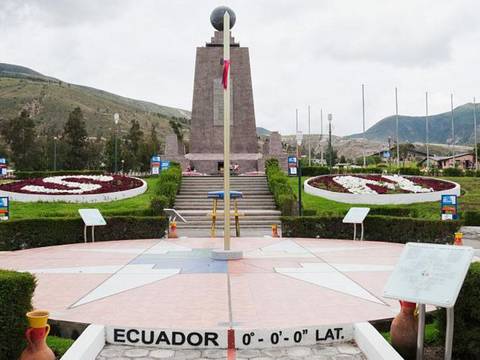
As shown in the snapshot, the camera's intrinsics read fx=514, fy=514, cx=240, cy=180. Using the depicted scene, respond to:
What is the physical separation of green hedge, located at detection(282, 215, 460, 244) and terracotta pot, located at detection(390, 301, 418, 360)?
959cm

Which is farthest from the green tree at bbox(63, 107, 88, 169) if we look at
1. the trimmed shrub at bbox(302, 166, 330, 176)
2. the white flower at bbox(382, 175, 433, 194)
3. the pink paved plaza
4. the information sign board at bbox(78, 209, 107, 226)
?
the pink paved plaza

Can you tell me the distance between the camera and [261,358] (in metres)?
5.01

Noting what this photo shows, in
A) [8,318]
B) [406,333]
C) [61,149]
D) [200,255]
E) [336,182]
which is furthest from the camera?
[61,149]

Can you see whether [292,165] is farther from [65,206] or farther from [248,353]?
[248,353]

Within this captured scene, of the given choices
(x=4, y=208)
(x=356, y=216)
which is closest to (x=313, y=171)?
(x=356, y=216)

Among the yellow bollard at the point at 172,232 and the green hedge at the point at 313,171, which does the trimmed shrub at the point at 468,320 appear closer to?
the yellow bollard at the point at 172,232

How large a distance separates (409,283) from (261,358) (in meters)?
1.60

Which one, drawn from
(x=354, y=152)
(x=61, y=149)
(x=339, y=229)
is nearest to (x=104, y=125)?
(x=61, y=149)

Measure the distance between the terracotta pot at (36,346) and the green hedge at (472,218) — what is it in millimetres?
16101

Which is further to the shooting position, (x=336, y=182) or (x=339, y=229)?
(x=336, y=182)

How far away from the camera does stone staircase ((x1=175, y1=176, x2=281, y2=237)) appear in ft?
60.4

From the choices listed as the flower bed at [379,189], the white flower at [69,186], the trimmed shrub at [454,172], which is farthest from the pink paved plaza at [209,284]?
the trimmed shrub at [454,172]

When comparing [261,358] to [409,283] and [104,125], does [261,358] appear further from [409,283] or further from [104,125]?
[104,125]

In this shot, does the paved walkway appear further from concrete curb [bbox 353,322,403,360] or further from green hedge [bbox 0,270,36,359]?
green hedge [bbox 0,270,36,359]
